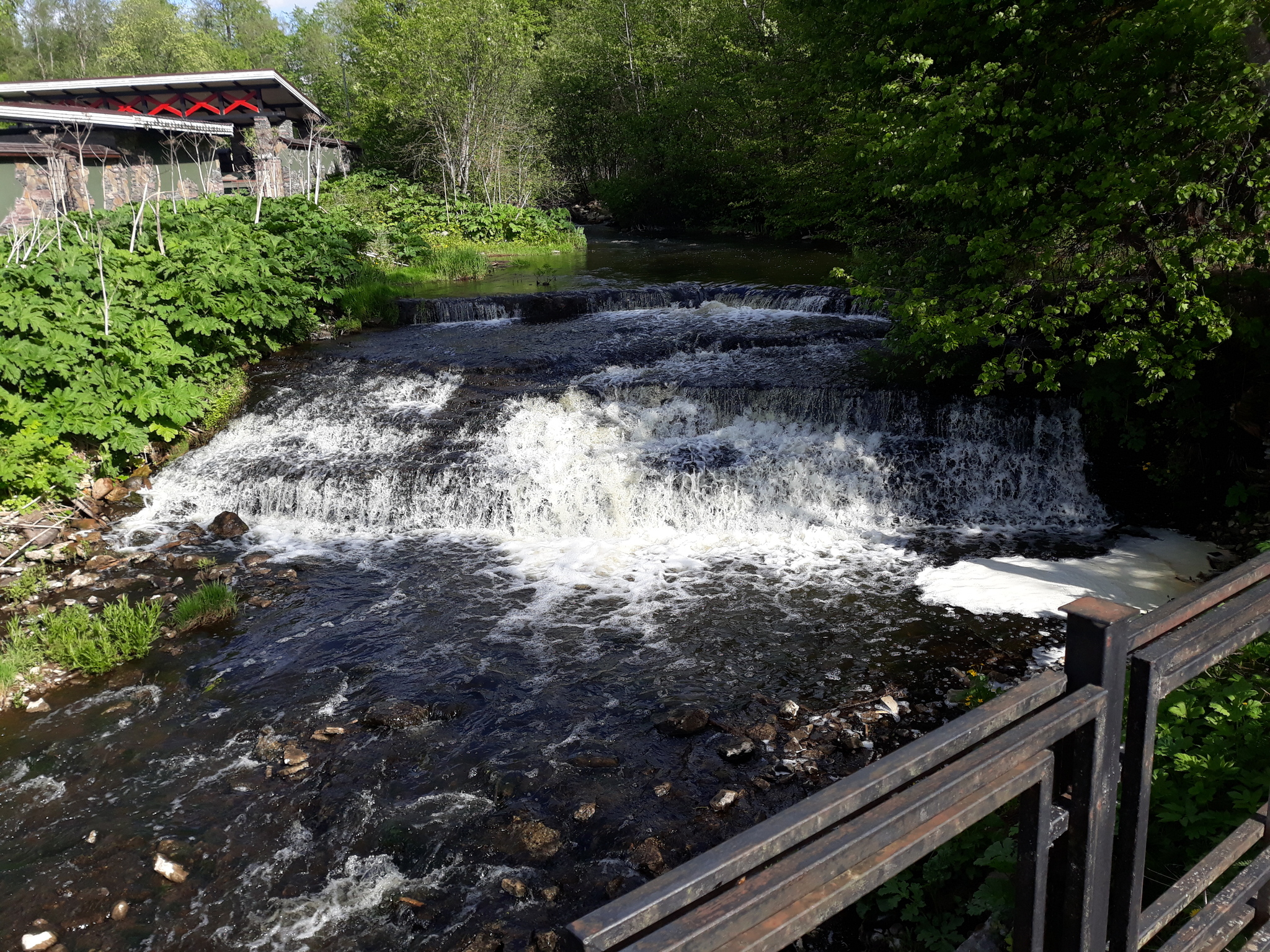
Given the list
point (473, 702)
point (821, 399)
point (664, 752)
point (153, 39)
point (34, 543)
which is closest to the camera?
point (664, 752)

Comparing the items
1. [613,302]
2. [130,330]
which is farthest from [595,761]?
[613,302]

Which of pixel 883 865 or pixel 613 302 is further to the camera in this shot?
pixel 613 302

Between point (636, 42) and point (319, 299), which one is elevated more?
point (636, 42)

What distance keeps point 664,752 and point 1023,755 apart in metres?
4.69

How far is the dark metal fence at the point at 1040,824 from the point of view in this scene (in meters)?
1.20

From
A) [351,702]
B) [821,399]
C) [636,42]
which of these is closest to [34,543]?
[351,702]

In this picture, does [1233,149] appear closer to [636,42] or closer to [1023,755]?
[1023,755]

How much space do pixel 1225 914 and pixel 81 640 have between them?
26.0 feet

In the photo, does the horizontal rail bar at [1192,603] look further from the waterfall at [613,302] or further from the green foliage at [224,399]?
the waterfall at [613,302]

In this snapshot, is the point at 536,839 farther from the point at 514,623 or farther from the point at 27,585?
the point at 27,585

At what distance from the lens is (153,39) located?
69.0m

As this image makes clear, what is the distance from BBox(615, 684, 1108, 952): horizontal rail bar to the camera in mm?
1160

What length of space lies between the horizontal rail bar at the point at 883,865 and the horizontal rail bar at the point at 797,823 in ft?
0.24

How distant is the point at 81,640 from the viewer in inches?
284
